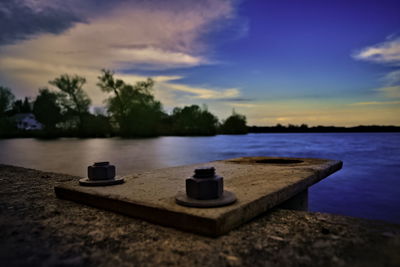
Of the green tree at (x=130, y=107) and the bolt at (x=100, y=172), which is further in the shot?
the green tree at (x=130, y=107)

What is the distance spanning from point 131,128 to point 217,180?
46.5 m

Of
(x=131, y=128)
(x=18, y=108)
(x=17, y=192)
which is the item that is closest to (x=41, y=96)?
(x=131, y=128)

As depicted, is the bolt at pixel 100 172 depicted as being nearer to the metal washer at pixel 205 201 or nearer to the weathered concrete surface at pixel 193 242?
the weathered concrete surface at pixel 193 242

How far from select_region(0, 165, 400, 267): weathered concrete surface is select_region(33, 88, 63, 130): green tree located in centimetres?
4943

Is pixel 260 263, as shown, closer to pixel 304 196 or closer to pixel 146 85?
pixel 304 196

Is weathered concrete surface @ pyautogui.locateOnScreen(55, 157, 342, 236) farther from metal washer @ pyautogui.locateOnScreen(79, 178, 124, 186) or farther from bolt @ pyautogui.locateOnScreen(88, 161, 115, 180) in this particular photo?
bolt @ pyautogui.locateOnScreen(88, 161, 115, 180)

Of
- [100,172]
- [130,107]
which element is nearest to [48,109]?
[130,107]

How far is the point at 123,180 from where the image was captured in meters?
2.91

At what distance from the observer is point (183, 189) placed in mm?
2504

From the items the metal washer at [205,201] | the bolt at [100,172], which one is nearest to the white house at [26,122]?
the bolt at [100,172]

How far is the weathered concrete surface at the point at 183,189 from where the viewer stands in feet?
5.63

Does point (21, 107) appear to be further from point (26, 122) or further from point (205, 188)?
point (205, 188)

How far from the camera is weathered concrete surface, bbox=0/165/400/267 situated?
1407 mm

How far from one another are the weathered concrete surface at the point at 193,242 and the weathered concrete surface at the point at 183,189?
Result: 2.5 inches
